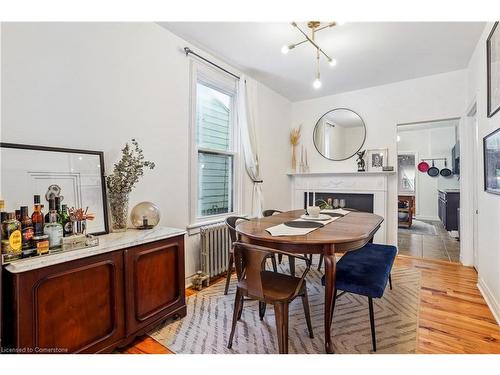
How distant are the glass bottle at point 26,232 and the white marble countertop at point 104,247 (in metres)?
0.08

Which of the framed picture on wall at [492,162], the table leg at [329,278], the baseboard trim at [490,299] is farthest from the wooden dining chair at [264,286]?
the framed picture on wall at [492,162]

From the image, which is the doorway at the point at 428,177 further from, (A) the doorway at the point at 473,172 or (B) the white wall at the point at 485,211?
(B) the white wall at the point at 485,211

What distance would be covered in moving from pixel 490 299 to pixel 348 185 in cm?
226

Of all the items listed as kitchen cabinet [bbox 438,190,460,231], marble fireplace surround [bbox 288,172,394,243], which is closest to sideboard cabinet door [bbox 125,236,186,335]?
marble fireplace surround [bbox 288,172,394,243]

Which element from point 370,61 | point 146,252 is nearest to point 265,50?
point 370,61

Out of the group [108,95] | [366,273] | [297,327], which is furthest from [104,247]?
[366,273]

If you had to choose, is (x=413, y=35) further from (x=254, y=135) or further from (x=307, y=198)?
(x=307, y=198)

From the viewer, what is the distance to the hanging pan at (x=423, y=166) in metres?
7.13

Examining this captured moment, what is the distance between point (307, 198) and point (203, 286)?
2531 mm

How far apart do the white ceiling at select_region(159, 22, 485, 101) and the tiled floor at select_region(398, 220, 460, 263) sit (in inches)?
103

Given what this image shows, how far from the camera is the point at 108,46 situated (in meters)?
2.09

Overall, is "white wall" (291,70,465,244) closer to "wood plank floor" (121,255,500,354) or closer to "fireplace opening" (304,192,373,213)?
"fireplace opening" (304,192,373,213)

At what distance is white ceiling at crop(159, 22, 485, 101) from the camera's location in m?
2.49
